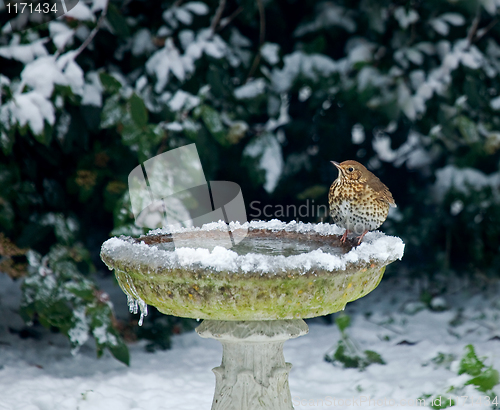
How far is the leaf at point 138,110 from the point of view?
2.33 meters

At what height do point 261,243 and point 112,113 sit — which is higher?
point 112,113

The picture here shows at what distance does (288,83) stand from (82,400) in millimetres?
1696

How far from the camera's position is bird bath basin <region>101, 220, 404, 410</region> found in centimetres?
136

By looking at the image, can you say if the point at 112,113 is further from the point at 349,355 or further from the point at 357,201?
the point at 349,355

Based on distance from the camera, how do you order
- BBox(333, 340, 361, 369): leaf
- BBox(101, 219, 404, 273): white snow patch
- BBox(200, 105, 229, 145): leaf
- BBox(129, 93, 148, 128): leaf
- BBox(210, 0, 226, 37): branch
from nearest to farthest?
1. BBox(101, 219, 404, 273): white snow patch
2. BBox(129, 93, 148, 128): leaf
3. BBox(200, 105, 229, 145): leaf
4. BBox(210, 0, 226, 37): branch
5. BBox(333, 340, 361, 369): leaf

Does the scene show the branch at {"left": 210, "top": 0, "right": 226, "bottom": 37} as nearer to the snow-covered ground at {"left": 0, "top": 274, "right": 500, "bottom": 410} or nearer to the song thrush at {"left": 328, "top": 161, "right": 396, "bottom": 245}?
the song thrush at {"left": 328, "top": 161, "right": 396, "bottom": 245}

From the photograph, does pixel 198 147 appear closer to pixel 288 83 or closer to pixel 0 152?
pixel 288 83

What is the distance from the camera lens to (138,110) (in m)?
2.34

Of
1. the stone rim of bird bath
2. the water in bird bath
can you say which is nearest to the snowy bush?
the water in bird bath

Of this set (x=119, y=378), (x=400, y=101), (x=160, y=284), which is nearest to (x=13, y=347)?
(x=119, y=378)

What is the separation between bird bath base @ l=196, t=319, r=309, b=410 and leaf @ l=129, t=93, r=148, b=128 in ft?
3.20

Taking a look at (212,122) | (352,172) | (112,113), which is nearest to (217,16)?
(212,122)

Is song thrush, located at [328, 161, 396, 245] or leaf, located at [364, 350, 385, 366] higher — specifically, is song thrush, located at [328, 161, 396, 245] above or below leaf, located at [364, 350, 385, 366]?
above

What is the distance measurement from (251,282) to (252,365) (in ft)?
1.54
